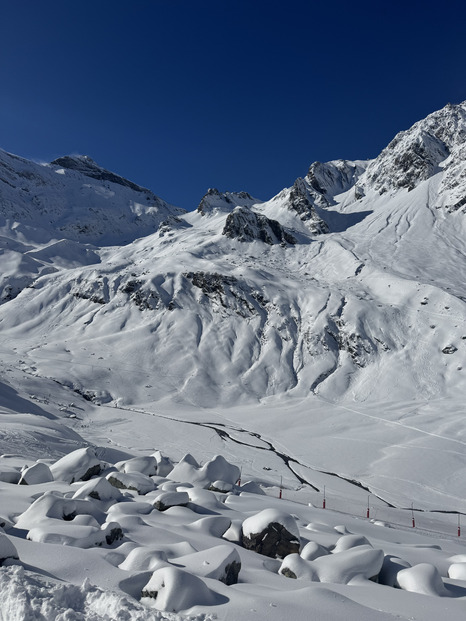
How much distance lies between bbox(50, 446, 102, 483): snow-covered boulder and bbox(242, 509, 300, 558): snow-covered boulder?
301 inches

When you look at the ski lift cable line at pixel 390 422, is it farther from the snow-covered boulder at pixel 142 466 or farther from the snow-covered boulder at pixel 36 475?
the snow-covered boulder at pixel 36 475

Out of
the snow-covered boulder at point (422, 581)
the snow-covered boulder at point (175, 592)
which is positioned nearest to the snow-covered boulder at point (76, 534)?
the snow-covered boulder at point (175, 592)

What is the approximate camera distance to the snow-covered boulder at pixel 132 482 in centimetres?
1515

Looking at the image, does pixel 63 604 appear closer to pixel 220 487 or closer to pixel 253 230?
pixel 220 487

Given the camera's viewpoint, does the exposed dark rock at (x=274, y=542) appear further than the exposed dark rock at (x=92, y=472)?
No

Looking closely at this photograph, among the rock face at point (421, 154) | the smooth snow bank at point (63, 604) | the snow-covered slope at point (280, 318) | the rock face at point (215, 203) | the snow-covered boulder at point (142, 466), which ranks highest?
the rock face at point (421, 154)

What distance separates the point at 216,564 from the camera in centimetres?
725

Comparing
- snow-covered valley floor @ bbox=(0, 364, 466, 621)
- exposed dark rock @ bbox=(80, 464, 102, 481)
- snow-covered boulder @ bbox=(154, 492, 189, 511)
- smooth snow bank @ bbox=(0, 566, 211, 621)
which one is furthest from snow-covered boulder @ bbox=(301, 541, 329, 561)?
exposed dark rock @ bbox=(80, 464, 102, 481)

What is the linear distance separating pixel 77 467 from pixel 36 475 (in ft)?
4.63

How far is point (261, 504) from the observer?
621 inches

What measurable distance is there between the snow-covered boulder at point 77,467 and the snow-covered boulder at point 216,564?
8740 millimetres

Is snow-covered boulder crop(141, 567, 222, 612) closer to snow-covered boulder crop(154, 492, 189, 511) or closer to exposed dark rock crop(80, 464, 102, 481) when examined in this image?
snow-covered boulder crop(154, 492, 189, 511)

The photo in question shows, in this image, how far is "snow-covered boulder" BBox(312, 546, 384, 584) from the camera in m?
7.89

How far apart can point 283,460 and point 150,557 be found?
32.7m
